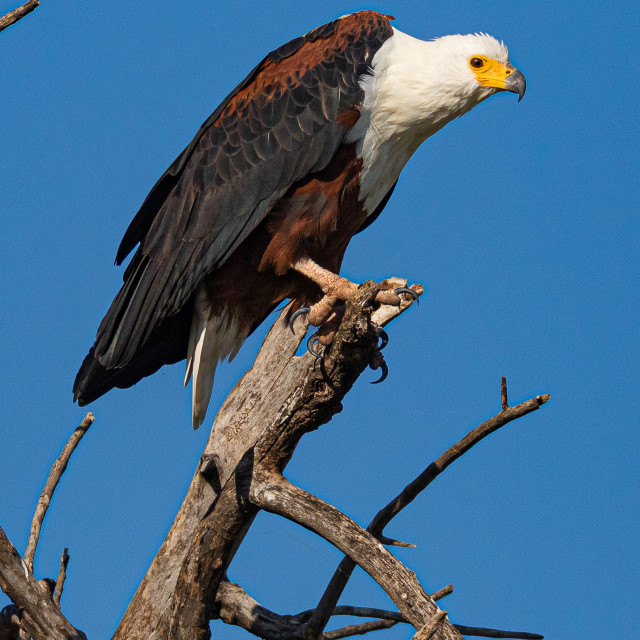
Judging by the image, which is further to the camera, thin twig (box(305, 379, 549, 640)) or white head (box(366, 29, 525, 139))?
white head (box(366, 29, 525, 139))

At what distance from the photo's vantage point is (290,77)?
15.3 feet

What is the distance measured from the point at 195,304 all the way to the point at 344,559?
1.82 meters

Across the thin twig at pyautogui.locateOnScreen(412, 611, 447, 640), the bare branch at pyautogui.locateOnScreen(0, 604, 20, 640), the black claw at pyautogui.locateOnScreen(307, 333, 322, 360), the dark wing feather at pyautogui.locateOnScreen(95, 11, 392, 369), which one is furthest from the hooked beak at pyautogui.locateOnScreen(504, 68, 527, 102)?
the bare branch at pyautogui.locateOnScreen(0, 604, 20, 640)

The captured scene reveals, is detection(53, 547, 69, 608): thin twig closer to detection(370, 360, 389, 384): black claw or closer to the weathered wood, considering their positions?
the weathered wood

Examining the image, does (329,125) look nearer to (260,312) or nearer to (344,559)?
(260,312)

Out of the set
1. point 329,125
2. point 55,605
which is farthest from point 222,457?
point 329,125

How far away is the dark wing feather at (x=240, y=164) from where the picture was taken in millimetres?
4484

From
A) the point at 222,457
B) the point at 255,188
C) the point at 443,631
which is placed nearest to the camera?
the point at 443,631

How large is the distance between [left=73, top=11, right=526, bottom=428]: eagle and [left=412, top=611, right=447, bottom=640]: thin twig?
190cm

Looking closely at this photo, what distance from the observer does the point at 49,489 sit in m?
3.79

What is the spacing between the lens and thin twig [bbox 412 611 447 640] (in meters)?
2.53

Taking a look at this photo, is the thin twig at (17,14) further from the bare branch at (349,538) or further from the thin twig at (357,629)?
the thin twig at (357,629)

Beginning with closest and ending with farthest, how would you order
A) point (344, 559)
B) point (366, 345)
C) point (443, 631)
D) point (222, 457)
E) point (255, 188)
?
point (443, 631) → point (366, 345) → point (344, 559) → point (222, 457) → point (255, 188)

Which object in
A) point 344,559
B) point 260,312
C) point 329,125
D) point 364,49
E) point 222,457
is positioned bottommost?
point 344,559
